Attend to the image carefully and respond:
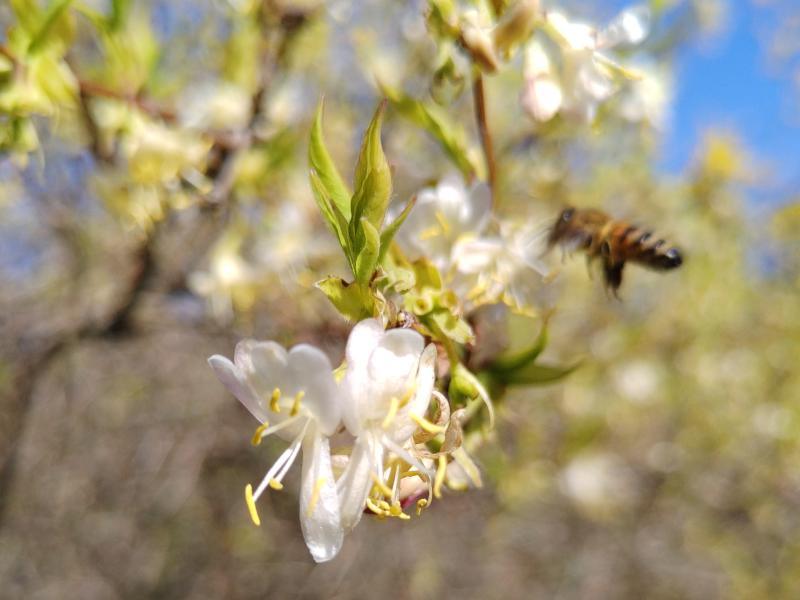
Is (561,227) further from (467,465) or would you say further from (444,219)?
(467,465)

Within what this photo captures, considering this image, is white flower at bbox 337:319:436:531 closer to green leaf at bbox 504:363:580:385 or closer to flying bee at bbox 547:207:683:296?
green leaf at bbox 504:363:580:385

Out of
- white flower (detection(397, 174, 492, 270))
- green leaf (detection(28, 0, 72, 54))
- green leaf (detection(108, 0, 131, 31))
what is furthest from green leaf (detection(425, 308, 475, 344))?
green leaf (detection(108, 0, 131, 31))

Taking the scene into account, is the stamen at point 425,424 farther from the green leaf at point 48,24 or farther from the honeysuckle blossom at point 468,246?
the green leaf at point 48,24

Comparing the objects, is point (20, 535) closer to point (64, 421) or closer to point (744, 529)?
point (64, 421)

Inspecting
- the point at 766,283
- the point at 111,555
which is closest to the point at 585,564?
the point at 766,283

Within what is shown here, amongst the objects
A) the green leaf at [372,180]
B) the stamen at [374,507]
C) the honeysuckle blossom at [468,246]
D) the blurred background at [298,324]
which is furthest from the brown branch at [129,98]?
the stamen at [374,507]

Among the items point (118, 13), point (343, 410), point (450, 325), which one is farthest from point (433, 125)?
point (118, 13)
